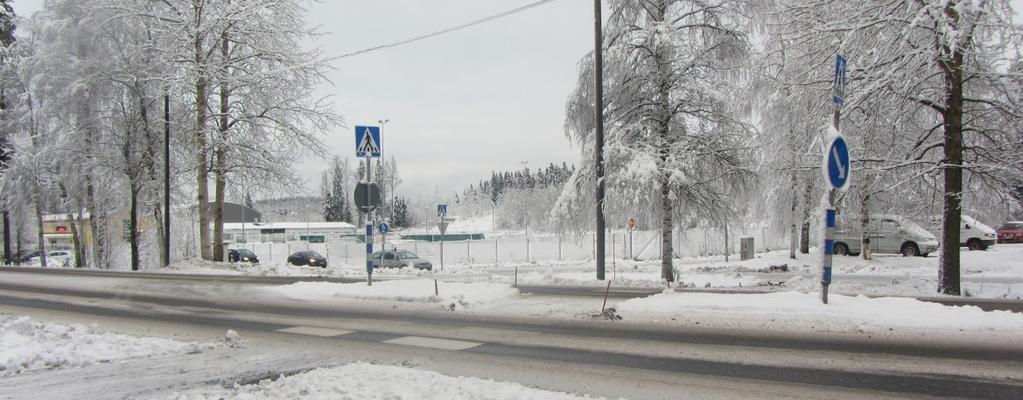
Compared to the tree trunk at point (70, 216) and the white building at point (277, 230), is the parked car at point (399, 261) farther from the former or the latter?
the white building at point (277, 230)

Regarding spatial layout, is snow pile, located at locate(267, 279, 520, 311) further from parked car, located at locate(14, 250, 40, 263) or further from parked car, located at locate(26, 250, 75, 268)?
parked car, located at locate(14, 250, 40, 263)

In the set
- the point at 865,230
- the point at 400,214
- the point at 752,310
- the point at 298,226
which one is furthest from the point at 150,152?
the point at 400,214

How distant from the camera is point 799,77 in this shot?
1415cm

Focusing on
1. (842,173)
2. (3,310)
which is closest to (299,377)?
(842,173)

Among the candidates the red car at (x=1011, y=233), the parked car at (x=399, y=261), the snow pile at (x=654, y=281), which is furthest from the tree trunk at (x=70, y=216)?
the red car at (x=1011, y=233)

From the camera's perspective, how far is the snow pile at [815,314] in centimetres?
808

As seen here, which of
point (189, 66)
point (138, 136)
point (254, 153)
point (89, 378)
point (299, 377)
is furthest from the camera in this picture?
point (138, 136)

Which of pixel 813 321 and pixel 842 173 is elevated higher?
pixel 842 173

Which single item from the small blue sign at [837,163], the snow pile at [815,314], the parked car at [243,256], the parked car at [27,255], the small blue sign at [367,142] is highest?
the small blue sign at [367,142]

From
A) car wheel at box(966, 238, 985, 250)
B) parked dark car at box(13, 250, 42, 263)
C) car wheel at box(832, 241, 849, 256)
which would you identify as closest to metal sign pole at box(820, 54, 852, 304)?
car wheel at box(832, 241, 849, 256)

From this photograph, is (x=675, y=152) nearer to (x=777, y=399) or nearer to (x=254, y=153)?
(x=777, y=399)

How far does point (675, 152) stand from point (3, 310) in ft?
50.5

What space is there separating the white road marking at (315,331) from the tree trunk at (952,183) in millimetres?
11334

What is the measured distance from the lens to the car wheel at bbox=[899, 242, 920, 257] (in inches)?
1126
